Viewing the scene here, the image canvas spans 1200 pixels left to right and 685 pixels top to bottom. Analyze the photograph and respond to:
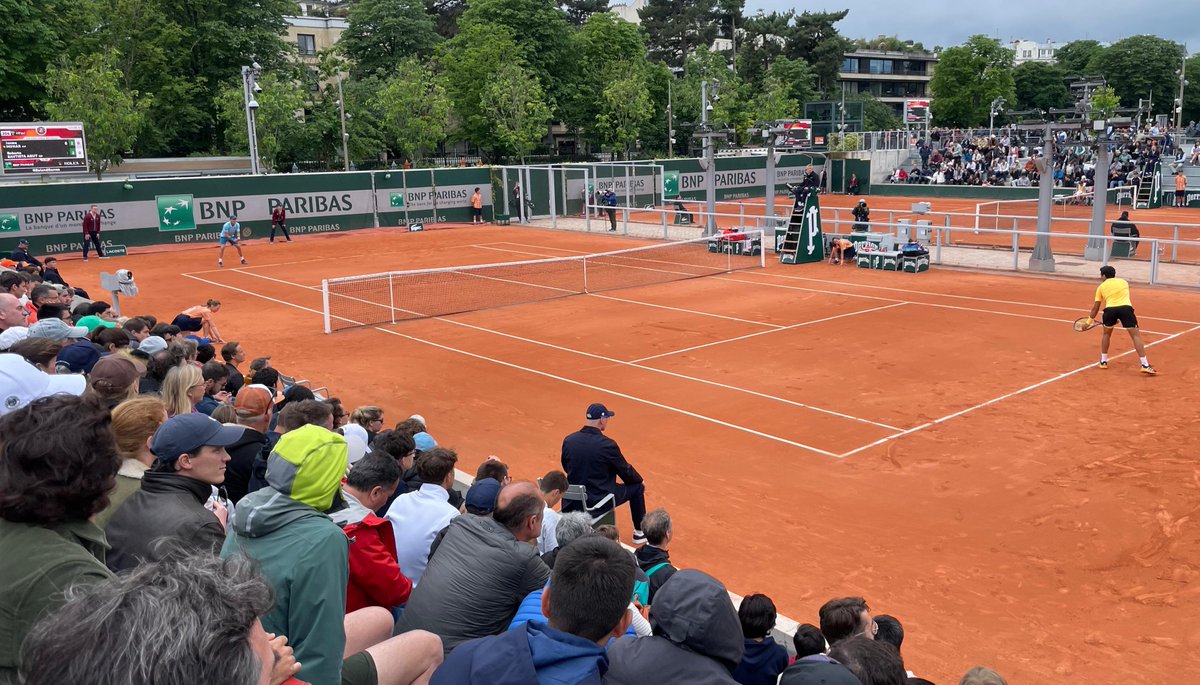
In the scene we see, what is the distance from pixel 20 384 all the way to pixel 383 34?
70.1 metres

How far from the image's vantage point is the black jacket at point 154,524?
4.14m

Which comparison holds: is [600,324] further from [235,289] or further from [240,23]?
[240,23]

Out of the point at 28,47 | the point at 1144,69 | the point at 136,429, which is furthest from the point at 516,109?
the point at 1144,69

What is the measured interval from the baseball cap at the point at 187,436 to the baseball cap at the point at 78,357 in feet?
15.6

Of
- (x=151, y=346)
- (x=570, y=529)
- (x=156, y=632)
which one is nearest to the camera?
(x=156, y=632)

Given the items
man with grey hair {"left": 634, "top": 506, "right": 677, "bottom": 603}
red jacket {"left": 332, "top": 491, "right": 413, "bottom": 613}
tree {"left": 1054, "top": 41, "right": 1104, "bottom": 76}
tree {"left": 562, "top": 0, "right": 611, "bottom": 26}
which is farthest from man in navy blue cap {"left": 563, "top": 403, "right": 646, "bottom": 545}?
tree {"left": 1054, "top": 41, "right": 1104, "bottom": 76}

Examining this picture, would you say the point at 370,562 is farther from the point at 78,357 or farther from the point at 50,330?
the point at 50,330

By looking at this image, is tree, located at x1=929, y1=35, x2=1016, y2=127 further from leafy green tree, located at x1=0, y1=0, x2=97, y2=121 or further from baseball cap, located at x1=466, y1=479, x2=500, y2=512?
baseball cap, located at x1=466, y1=479, x2=500, y2=512

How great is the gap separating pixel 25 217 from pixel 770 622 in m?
35.4

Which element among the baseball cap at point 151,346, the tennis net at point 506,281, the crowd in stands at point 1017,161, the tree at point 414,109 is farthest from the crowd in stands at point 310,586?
the tree at point 414,109

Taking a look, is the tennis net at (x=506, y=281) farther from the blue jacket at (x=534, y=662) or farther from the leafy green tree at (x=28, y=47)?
the leafy green tree at (x=28, y=47)

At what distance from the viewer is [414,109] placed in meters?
56.2

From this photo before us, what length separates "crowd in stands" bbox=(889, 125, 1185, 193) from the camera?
52500 mm

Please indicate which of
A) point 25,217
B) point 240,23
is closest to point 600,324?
point 25,217
